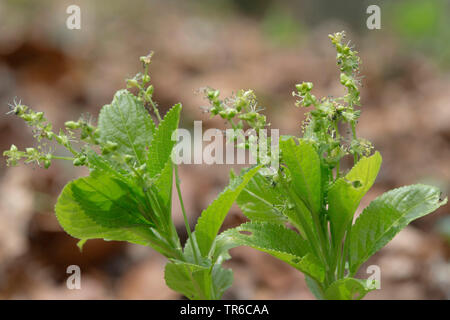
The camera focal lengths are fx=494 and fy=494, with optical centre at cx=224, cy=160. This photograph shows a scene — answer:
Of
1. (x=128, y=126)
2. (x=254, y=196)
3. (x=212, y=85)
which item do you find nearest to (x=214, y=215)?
(x=254, y=196)

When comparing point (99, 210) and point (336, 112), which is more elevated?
point (336, 112)

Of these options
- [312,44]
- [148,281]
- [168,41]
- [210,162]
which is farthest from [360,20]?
[148,281]

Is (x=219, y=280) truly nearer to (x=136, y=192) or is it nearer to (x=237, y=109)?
(x=136, y=192)

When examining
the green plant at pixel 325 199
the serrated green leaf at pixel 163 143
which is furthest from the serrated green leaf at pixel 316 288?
the serrated green leaf at pixel 163 143

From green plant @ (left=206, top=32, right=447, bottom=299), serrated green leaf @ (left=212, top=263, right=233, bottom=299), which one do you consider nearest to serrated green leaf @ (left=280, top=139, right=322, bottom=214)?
green plant @ (left=206, top=32, right=447, bottom=299)

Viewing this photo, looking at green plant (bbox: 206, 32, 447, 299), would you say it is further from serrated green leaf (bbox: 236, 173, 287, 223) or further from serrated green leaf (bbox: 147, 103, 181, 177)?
serrated green leaf (bbox: 147, 103, 181, 177)
